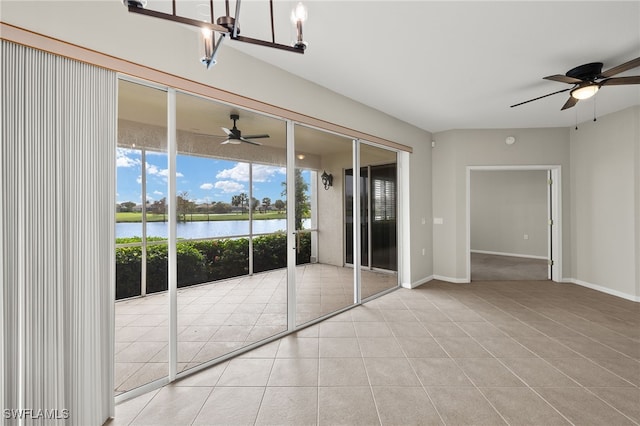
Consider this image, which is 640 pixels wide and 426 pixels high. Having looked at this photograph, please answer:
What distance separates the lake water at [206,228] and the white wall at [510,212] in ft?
23.5

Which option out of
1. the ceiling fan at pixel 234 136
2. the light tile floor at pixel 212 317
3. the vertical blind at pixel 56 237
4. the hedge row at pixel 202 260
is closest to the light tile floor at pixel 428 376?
the light tile floor at pixel 212 317

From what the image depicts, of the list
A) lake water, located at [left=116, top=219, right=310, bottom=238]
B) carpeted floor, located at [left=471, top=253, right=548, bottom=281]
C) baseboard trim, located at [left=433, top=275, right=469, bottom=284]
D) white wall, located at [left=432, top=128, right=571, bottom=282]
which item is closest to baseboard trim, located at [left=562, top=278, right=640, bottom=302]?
white wall, located at [left=432, top=128, right=571, bottom=282]

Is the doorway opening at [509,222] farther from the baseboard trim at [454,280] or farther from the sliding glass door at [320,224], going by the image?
the sliding glass door at [320,224]

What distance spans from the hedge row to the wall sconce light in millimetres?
773

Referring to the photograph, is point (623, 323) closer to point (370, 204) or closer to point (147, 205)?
point (370, 204)

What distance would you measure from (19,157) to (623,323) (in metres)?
5.80

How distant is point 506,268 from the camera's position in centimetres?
642

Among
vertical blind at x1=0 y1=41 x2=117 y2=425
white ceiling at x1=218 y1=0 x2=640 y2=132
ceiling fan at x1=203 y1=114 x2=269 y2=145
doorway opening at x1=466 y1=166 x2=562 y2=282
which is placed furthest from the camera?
doorway opening at x1=466 y1=166 x2=562 y2=282

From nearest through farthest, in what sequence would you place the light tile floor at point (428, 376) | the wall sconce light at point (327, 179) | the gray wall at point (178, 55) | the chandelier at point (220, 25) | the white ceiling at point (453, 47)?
the chandelier at point (220, 25) < the gray wall at point (178, 55) < the light tile floor at point (428, 376) < the white ceiling at point (453, 47) < the wall sconce light at point (327, 179)

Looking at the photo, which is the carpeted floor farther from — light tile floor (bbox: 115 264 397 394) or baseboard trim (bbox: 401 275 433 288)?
light tile floor (bbox: 115 264 397 394)

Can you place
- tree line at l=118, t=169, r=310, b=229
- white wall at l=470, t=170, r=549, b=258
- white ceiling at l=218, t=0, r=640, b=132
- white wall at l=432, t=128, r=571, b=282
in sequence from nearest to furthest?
white ceiling at l=218, t=0, r=640, b=132
tree line at l=118, t=169, r=310, b=229
white wall at l=432, t=128, r=571, b=282
white wall at l=470, t=170, r=549, b=258

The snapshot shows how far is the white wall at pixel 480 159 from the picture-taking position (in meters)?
5.15

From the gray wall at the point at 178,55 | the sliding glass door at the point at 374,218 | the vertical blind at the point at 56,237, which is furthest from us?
the sliding glass door at the point at 374,218

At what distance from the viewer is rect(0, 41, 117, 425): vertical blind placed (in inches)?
60.0
